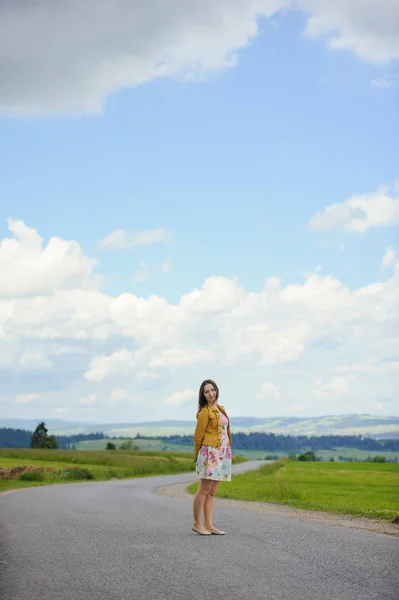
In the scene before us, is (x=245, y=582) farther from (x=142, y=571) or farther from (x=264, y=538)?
(x=264, y=538)

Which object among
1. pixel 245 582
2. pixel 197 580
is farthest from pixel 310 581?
pixel 197 580

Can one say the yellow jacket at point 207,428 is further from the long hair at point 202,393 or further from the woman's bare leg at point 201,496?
the woman's bare leg at point 201,496

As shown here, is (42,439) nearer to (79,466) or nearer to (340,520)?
(79,466)

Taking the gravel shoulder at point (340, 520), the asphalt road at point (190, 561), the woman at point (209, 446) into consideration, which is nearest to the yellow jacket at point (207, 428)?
the woman at point (209, 446)

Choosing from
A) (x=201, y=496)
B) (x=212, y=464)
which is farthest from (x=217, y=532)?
(x=212, y=464)

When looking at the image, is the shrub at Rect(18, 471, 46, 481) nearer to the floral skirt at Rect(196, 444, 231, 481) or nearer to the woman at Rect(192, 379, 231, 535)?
the woman at Rect(192, 379, 231, 535)

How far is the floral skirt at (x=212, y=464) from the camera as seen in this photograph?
11039mm

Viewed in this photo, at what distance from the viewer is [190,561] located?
839 centimetres

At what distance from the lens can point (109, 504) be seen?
18672mm

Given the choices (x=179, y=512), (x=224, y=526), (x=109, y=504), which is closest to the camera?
(x=224, y=526)

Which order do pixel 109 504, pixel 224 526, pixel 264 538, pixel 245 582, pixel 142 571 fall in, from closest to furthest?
1. pixel 245 582
2. pixel 142 571
3. pixel 264 538
4. pixel 224 526
5. pixel 109 504

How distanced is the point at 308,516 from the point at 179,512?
279 cm

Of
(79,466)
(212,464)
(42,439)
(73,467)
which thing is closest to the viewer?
(212,464)

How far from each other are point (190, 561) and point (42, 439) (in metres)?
129
